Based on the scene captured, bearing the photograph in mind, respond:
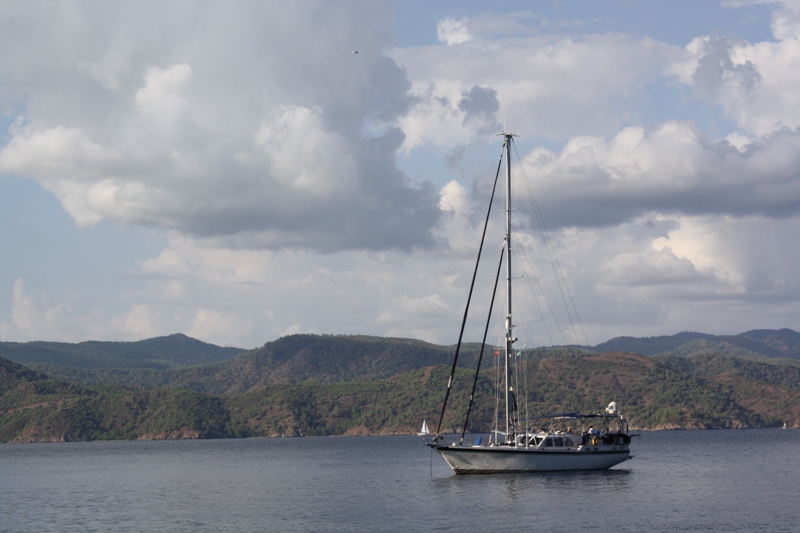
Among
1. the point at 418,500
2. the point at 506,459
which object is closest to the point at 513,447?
the point at 506,459

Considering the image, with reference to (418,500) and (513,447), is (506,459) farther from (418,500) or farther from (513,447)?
(418,500)

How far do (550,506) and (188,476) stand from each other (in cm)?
5823

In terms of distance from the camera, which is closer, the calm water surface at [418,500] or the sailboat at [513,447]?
the calm water surface at [418,500]

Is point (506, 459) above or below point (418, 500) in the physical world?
above

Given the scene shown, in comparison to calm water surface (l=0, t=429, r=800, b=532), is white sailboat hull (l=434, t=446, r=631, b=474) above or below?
above

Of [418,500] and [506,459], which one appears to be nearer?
[418,500]

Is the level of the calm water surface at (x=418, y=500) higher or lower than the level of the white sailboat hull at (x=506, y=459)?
lower

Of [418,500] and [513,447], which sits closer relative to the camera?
[418,500]

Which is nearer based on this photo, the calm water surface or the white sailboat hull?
the calm water surface

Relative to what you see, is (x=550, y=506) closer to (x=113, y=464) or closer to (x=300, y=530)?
(x=300, y=530)

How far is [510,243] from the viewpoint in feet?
263

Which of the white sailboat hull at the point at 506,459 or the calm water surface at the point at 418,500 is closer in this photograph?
the calm water surface at the point at 418,500

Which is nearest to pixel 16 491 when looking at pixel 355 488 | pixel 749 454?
pixel 355 488

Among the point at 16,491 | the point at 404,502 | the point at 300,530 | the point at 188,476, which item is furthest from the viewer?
the point at 188,476
